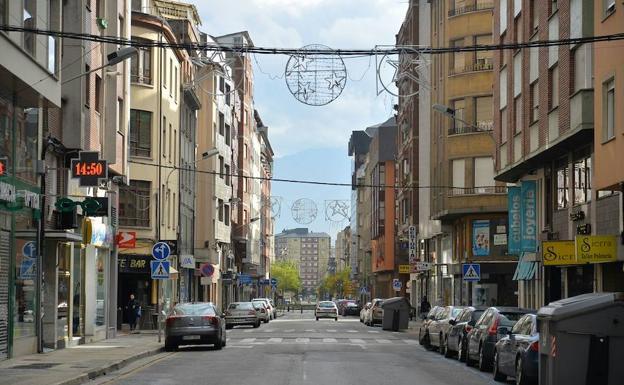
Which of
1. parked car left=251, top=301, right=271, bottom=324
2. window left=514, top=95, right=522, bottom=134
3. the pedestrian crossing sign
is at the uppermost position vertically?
window left=514, top=95, right=522, bottom=134

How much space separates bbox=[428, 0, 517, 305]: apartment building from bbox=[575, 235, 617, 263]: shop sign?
25008 mm

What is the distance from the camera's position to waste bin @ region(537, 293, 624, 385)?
51.0 ft

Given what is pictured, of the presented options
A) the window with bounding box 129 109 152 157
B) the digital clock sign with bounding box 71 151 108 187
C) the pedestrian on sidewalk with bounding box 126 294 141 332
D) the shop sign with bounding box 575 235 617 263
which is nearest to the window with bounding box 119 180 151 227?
the window with bounding box 129 109 152 157

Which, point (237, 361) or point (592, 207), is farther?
point (592, 207)

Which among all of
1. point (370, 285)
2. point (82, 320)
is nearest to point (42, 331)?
point (82, 320)

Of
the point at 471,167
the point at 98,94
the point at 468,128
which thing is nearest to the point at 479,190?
the point at 471,167

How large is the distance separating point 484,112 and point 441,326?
2597 cm

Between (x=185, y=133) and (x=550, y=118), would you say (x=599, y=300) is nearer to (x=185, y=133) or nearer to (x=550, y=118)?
(x=550, y=118)

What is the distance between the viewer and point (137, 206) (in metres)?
50.6

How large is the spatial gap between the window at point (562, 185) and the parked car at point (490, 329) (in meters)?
10.6

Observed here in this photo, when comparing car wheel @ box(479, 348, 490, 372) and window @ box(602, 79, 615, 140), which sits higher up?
window @ box(602, 79, 615, 140)

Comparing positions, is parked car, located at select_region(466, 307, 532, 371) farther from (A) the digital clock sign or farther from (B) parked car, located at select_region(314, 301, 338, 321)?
(B) parked car, located at select_region(314, 301, 338, 321)

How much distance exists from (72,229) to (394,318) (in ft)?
86.5

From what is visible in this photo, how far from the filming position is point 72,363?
78.1ft
